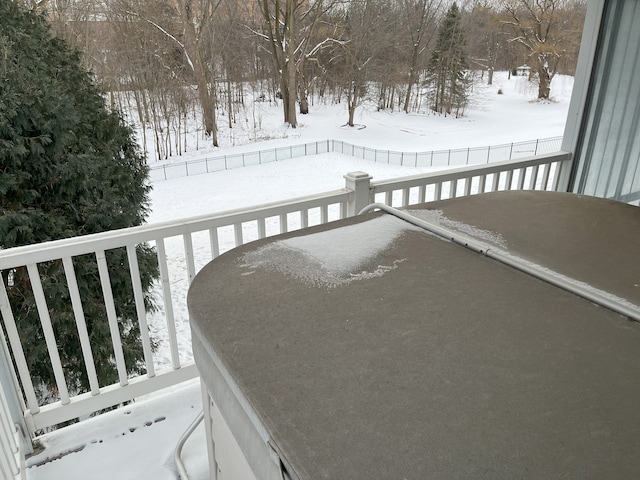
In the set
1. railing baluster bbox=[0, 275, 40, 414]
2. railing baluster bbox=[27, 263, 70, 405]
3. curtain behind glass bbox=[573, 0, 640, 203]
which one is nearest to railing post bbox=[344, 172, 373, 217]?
railing baluster bbox=[27, 263, 70, 405]

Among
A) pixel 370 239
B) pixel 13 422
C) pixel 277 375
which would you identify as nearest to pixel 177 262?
pixel 13 422

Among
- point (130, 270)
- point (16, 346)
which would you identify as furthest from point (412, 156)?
point (16, 346)

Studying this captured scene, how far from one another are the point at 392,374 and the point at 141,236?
1234 mm

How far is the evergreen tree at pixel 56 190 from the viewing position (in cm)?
349

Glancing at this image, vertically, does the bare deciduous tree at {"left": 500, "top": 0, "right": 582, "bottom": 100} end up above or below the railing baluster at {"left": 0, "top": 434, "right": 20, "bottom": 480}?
above

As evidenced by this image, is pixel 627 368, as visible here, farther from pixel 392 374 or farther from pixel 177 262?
pixel 177 262

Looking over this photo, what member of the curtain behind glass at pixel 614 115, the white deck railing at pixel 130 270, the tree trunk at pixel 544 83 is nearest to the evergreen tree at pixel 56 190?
the white deck railing at pixel 130 270

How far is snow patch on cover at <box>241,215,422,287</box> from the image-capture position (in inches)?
47.5

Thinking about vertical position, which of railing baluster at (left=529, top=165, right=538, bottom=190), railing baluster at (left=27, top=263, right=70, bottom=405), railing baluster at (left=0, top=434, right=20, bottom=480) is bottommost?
railing baluster at (left=0, top=434, right=20, bottom=480)

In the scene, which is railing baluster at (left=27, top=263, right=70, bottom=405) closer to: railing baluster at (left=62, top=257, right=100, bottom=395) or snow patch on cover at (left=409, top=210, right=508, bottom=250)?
railing baluster at (left=62, top=257, right=100, bottom=395)

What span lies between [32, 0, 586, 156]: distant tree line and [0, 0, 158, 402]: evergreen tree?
24.2 ft

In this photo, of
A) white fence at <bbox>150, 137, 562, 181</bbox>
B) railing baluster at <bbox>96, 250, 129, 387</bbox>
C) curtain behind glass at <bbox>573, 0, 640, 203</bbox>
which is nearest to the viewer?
railing baluster at <bbox>96, 250, 129, 387</bbox>

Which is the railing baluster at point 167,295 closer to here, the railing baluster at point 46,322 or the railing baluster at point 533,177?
the railing baluster at point 46,322

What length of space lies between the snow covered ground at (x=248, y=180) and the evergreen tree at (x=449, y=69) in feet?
2.15
